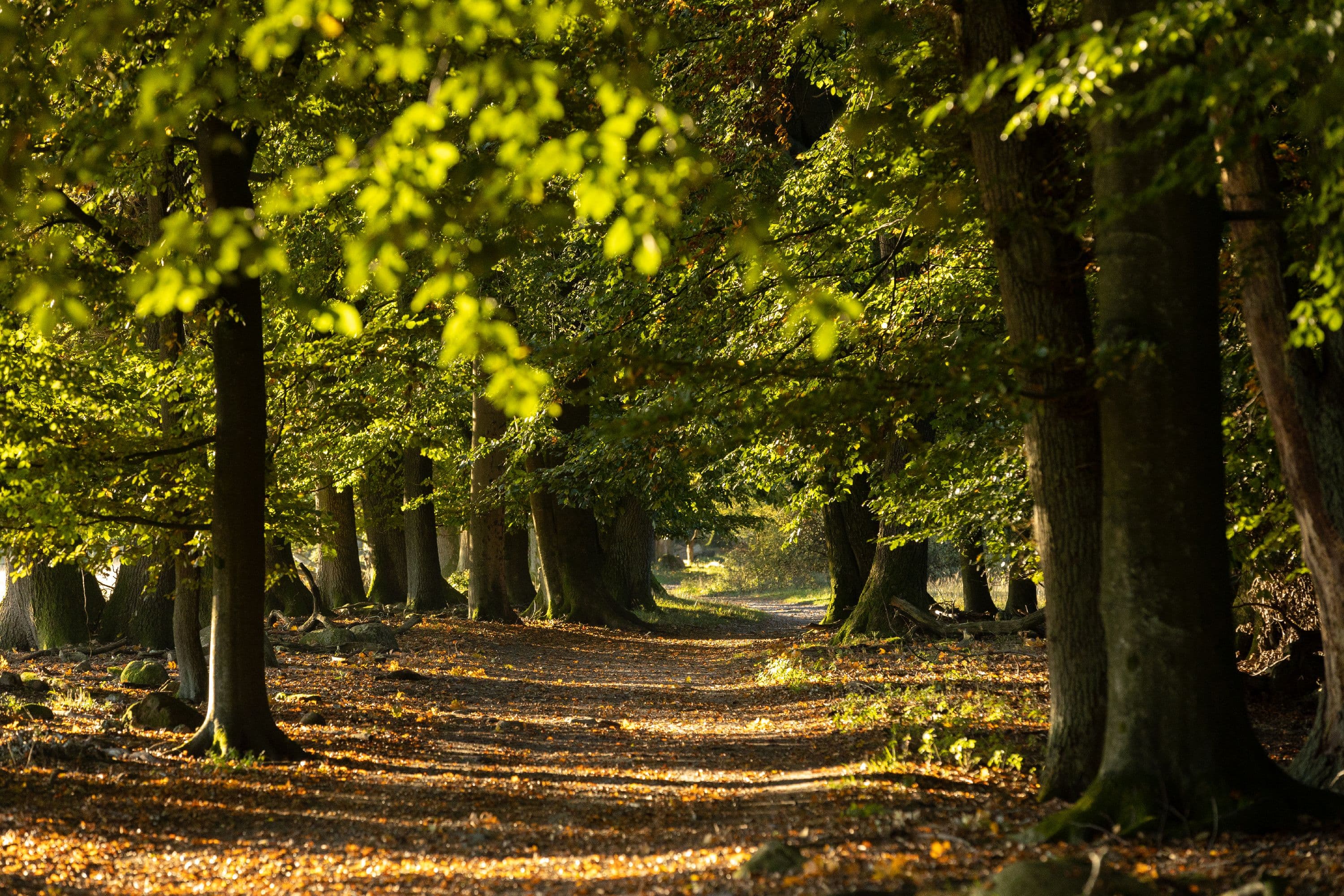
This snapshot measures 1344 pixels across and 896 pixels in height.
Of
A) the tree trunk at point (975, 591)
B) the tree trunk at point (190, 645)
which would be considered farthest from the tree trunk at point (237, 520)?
the tree trunk at point (975, 591)

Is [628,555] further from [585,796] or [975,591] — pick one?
[585,796]

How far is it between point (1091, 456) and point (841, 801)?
2576 millimetres

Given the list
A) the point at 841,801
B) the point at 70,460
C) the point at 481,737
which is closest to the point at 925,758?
the point at 841,801

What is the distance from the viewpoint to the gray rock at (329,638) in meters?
15.0

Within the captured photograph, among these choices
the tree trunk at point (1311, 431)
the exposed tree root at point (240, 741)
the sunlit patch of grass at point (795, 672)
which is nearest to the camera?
the tree trunk at point (1311, 431)

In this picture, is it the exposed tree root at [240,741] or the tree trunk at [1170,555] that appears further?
the exposed tree root at [240,741]

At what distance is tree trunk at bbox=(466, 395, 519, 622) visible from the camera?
19.9 metres

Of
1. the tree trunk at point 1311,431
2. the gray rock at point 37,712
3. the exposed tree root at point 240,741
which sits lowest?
the exposed tree root at point 240,741

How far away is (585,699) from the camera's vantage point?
12750 mm

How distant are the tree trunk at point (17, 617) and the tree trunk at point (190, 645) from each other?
216 inches

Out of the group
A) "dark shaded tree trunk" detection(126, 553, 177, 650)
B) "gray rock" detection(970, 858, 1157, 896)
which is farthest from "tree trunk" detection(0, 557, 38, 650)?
"gray rock" detection(970, 858, 1157, 896)

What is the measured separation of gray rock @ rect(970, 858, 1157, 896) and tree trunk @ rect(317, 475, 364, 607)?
18348 millimetres

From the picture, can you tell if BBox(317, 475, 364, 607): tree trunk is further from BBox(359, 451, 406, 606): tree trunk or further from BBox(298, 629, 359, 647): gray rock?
BBox(298, 629, 359, 647): gray rock

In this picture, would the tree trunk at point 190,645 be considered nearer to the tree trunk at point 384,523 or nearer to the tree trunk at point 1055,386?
the tree trunk at point 1055,386
